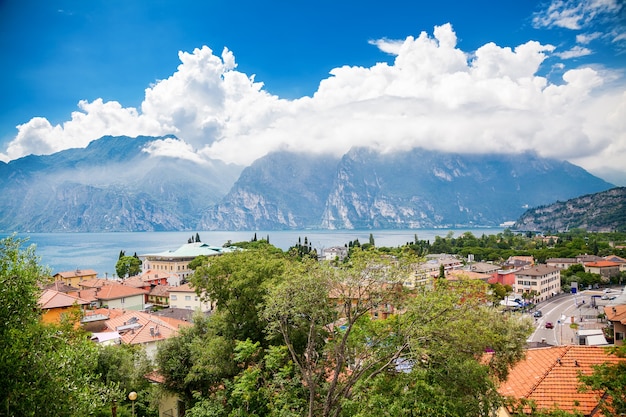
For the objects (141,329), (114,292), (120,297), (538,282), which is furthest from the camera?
(538,282)

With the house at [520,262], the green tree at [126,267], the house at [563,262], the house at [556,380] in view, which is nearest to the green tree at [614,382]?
the house at [556,380]

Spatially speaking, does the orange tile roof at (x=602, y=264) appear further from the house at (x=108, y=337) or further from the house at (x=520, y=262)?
the house at (x=108, y=337)

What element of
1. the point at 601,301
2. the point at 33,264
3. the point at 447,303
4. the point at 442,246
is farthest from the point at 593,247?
the point at 33,264

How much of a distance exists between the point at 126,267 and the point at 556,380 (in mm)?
86891

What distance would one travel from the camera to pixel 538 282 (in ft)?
199

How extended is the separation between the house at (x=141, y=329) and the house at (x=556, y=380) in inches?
671

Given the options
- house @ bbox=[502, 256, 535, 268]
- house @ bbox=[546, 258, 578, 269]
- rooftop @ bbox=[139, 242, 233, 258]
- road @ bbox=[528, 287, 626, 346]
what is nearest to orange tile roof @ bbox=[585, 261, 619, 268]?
house @ bbox=[546, 258, 578, 269]

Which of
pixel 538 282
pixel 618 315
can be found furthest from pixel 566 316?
pixel 618 315

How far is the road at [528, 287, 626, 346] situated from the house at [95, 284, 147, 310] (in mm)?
40755

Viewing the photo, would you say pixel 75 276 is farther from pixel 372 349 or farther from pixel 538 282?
pixel 538 282

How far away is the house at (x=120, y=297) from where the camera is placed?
4271 cm

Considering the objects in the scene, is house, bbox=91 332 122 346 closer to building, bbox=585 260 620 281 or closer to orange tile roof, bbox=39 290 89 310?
orange tile roof, bbox=39 290 89 310

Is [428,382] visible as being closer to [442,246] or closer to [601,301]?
[601,301]

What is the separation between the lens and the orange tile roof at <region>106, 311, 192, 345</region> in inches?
950
